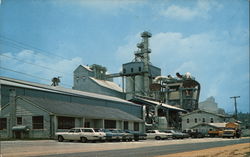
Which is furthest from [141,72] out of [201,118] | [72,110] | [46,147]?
[46,147]

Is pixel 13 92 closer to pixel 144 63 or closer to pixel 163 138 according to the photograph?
pixel 163 138

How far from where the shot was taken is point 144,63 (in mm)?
91500

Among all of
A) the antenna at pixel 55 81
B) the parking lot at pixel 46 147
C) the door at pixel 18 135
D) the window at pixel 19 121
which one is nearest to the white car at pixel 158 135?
the window at pixel 19 121

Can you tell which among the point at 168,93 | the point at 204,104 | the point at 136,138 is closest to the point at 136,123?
the point at 136,138

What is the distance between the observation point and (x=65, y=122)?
4253 cm

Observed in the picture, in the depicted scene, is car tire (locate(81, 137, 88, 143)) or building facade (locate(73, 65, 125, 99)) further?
building facade (locate(73, 65, 125, 99))

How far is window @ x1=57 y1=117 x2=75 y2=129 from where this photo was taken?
4142cm

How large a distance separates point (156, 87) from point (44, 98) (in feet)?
160

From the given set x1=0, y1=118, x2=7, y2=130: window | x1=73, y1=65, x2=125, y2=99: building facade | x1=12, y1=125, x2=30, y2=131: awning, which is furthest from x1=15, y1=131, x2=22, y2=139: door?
x1=73, y1=65, x2=125, y2=99: building facade

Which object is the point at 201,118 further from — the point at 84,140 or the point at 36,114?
the point at 84,140

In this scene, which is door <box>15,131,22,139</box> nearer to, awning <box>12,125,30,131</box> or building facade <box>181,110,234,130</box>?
awning <box>12,125,30,131</box>

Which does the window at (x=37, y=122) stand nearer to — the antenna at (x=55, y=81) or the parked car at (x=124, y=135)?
the parked car at (x=124, y=135)

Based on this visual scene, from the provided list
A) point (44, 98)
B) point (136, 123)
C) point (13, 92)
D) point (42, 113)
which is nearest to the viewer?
point (42, 113)

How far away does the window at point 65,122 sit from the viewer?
136 ft
